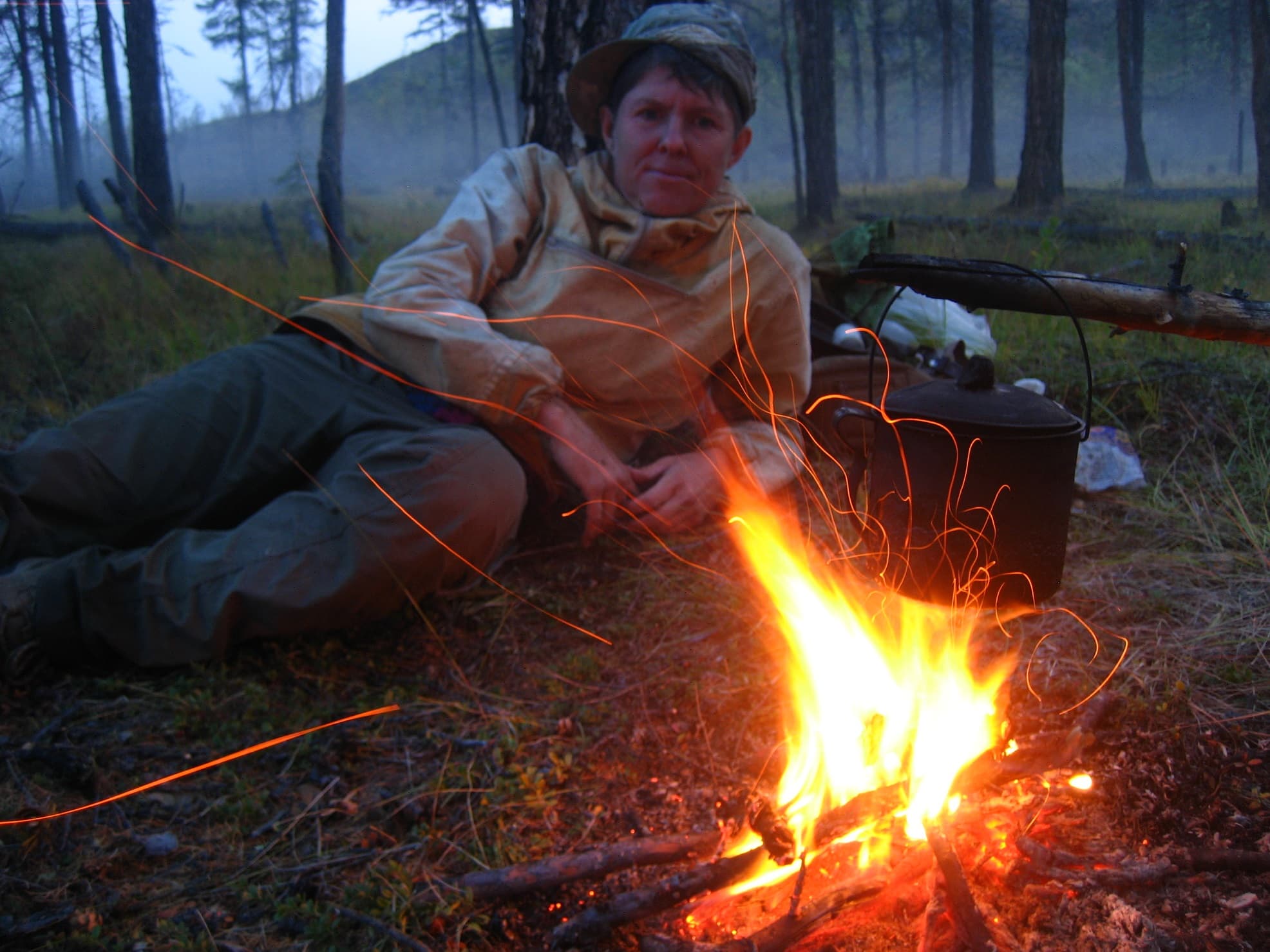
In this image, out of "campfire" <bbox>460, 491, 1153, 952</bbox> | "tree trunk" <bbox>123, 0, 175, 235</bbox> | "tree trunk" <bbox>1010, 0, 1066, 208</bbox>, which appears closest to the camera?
A: "campfire" <bbox>460, 491, 1153, 952</bbox>

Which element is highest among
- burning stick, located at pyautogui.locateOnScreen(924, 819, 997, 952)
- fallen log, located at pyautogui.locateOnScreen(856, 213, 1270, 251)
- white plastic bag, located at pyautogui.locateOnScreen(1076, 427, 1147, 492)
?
fallen log, located at pyautogui.locateOnScreen(856, 213, 1270, 251)

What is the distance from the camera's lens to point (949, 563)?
1.55m

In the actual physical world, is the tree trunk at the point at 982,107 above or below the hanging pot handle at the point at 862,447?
above

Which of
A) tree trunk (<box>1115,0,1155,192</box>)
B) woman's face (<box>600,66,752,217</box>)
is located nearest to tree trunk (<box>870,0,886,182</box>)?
tree trunk (<box>1115,0,1155,192</box>)

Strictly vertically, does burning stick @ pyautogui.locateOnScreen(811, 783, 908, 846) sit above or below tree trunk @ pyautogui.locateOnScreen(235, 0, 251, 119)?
below

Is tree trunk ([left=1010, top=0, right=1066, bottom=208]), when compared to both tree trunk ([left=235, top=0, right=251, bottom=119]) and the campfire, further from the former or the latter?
tree trunk ([left=235, top=0, right=251, bottom=119])

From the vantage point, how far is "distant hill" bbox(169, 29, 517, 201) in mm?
50656

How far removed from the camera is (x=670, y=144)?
2.52 meters

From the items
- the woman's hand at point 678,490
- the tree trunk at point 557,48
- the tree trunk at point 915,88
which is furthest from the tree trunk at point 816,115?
the tree trunk at point 915,88

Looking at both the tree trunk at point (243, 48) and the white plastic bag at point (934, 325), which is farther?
→ the tree trunk at point (243, 48)

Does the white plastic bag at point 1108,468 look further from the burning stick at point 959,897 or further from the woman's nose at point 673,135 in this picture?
the burning stick at point 959,897

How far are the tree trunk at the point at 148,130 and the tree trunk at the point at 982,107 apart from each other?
12.9 m

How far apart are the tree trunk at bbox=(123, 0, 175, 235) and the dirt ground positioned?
6899 mm

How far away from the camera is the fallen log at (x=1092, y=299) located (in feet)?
4.54
